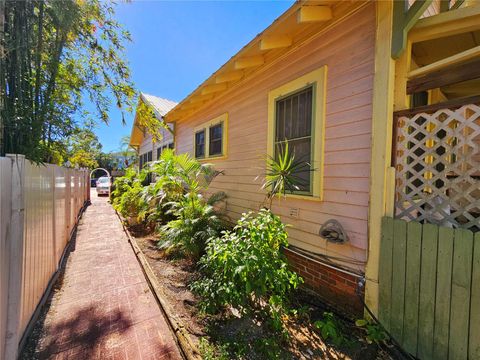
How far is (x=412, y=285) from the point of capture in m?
2.30

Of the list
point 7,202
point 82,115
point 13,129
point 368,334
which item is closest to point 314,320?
point 368,334

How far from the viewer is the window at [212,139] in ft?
19.3

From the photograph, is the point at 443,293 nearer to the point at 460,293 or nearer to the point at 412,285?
the point at 460,293

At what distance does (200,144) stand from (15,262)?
5.73 m

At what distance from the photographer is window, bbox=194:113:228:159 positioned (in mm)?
5884

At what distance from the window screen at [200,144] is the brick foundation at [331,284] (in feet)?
15.0

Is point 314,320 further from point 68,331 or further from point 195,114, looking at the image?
point 195,114

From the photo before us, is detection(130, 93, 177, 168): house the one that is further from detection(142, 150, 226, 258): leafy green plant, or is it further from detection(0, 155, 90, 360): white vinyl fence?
detection(0, 155, 90, 360): white vinyl fence

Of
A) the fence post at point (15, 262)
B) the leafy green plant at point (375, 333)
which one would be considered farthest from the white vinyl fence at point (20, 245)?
the leafy green plant at point (375, 333)

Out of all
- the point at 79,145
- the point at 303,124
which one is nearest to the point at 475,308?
the point at 303,124

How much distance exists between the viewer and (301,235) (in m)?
3.60

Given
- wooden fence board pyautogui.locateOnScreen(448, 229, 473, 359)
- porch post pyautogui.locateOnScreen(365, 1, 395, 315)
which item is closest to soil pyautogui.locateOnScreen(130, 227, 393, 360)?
porch post pyautogui.locateOnScreen(365, 1, 395, 315)

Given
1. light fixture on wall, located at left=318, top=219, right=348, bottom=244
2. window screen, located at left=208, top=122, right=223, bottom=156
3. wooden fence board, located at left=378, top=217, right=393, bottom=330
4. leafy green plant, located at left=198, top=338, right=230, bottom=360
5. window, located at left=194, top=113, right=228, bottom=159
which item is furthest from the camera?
window screen, located at left=208, top=122, right=223, bottom=156

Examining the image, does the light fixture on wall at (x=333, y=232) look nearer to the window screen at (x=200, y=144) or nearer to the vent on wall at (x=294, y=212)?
the vent on wall at (x=294, y=212)
